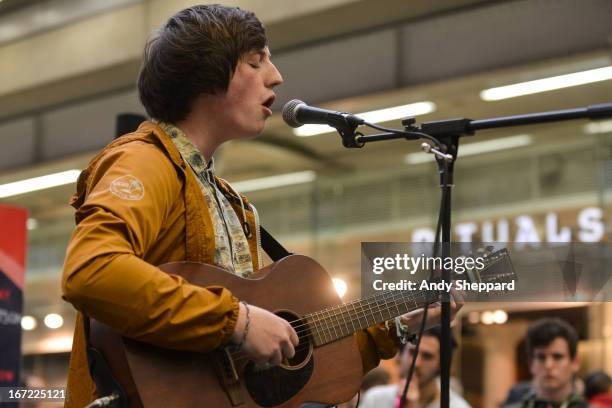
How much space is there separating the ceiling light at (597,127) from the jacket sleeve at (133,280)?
6.68m

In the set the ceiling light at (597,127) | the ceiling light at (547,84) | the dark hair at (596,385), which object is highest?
the ceiling light at (547,84)

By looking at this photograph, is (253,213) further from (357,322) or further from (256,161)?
(256,161)

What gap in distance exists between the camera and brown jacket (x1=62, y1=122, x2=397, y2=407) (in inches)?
88.1

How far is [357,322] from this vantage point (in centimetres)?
284

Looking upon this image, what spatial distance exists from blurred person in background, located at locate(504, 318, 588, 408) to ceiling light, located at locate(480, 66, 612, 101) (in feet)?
9.27

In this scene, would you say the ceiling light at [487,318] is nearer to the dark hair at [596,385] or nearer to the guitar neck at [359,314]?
the dark hair at [596,385]

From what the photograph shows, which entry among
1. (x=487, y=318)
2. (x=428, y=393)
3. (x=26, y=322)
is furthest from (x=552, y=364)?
(x=487, y=318)

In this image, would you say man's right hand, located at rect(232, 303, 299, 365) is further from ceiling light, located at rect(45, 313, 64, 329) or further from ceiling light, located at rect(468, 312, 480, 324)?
ceiling light, located at rect(45, 313, 64, 329)

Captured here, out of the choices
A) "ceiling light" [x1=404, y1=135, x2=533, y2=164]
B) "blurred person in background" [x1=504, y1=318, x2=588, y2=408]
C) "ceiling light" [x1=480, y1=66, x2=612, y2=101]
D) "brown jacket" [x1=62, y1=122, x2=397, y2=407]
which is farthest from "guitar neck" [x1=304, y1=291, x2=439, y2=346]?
"ceiling light" [x1=404, y1=135, x2=533, y2=164]

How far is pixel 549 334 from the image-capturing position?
18.5 feet

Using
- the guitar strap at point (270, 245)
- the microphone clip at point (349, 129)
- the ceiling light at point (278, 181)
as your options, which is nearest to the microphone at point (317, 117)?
the microphone clip at point (349, 129)

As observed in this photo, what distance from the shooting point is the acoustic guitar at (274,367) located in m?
2.35

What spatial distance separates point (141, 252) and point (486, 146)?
7.48 metres

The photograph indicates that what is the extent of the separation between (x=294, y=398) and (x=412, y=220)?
23.3 feet
